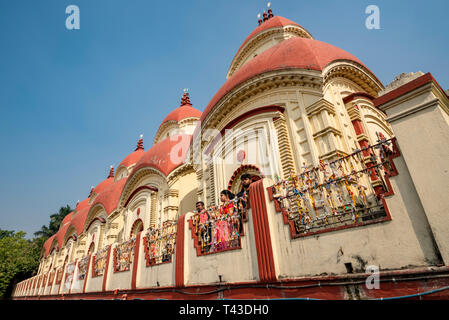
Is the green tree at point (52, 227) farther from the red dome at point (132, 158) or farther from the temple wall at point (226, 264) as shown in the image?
the temple wall at point (226, 264)

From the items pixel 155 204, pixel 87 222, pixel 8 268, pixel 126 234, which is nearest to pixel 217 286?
pixel 155 204

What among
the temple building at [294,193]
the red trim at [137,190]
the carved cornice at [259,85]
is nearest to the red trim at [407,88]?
the temple building at [294,193]

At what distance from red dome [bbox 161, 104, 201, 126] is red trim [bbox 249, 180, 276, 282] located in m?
17.1

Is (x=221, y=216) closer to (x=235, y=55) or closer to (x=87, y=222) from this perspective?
(x=235, y=55)

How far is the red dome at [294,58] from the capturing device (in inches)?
299

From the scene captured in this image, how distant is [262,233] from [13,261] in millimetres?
35123

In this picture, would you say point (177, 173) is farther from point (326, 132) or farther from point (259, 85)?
point (326, 132)

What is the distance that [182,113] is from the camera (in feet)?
69.6

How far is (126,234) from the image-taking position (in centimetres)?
1434

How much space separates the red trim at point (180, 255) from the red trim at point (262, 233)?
222 cm

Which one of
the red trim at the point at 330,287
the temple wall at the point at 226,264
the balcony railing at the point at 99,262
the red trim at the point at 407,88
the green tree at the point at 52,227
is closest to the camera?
the red trim at the point at 330,287

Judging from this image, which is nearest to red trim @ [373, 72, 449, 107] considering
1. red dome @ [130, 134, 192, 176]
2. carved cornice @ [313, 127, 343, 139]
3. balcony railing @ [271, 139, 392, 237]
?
balcony railing @ [271, 139, 392, 237]

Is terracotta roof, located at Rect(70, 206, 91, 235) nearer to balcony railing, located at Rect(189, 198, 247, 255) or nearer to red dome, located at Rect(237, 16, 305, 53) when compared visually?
balcony railing, located at Rect(189, 198, 247, 255)
